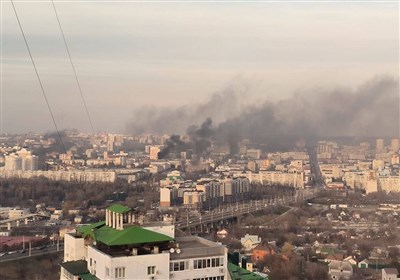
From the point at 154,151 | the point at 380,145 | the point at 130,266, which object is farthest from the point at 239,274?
the point at 380,145

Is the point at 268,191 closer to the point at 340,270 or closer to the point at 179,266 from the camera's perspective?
the point at 340,270

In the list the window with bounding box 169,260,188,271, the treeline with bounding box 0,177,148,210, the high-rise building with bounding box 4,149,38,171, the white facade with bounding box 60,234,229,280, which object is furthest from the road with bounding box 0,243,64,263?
the high-rise building with bounding box 4,149,38,171

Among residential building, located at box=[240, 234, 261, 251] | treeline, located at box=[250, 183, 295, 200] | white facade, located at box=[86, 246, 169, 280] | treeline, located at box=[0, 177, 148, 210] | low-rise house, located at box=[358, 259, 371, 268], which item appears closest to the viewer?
white facade, located at box=[86, 246, 169, 280]

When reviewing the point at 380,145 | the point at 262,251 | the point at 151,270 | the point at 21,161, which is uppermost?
the point at 380,145

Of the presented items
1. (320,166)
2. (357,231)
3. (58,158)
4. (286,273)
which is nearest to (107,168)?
(58,158)

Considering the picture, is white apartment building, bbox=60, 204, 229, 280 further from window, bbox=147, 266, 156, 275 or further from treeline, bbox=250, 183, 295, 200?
treeline, bbox=250, 183, 295, 200

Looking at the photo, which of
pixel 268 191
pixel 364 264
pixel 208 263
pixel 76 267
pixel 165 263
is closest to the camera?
pixel 165 263

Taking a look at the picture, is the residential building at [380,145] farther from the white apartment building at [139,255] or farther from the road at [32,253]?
the white apartment building at [139,255]
